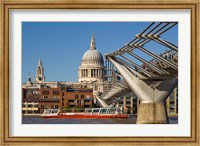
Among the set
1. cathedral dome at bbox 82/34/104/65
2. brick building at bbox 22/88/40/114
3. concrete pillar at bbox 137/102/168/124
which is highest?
cathedral dome at bbox 82/34/104/65

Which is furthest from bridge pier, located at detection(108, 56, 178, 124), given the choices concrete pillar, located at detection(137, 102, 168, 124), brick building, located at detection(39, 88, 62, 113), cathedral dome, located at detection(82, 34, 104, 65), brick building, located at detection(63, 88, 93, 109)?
brick building, located at detection(39, 88, 62, 113)

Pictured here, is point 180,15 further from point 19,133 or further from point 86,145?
point 19,133

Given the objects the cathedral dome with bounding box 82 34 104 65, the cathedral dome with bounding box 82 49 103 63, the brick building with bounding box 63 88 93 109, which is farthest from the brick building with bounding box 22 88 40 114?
the cathedral dome with bounding box 82 49 103 63

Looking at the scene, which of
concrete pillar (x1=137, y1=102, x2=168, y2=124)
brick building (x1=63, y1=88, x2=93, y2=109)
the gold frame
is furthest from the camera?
brick building (x1=63, y1=88, x2=93, y2=109)

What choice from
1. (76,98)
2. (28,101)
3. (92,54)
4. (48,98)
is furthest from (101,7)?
(76,98)

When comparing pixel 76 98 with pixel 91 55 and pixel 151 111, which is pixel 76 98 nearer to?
pixel 91 55

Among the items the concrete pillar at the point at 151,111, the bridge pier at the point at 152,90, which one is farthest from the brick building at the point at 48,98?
the concrete pillar at the point at 151,111

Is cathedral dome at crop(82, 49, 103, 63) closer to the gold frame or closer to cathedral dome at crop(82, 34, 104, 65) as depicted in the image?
cathedral dome at crop(82, 34, 104, 65)

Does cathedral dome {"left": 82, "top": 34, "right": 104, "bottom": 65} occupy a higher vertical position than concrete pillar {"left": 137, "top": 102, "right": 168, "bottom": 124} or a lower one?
higher

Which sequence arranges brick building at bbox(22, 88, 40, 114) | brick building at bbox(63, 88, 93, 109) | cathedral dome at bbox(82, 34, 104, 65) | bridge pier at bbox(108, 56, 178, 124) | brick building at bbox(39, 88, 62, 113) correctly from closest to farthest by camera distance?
brick building at bbox(22, 88, 40, 114) < cathedral dome at bbox(82, 34, 104, 65) < bridge pier at bbox(108, 56, 178, 124) < brick building at bbox(39, 88, 62, 113) < brick building at bbox(63, 88, 93, 109)

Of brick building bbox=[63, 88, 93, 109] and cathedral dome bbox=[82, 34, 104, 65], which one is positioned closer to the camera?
cathedral dome bbox=[82, 34, 104, 65]
